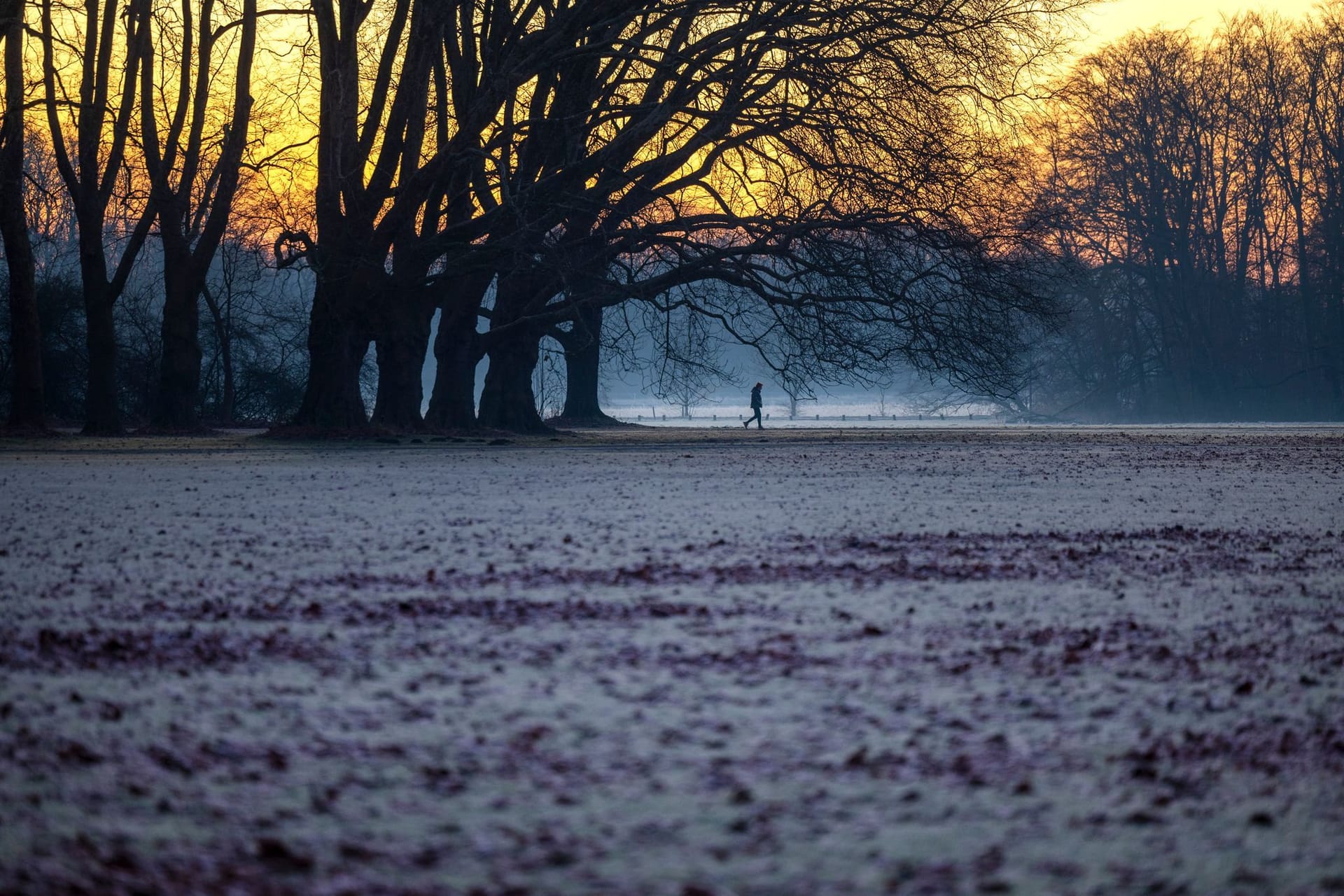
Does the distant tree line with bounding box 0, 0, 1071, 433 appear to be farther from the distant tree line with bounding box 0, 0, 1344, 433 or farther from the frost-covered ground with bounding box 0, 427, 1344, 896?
the frost-covered ground with bounding box 0, 427, 1344, 896

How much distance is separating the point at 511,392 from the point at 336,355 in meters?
6.19

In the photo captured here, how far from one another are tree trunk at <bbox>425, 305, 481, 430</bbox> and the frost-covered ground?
20726 mm

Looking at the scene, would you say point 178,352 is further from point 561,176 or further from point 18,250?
point 561,176

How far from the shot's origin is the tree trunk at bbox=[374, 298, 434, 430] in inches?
1174

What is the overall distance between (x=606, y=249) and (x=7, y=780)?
90.1 feet

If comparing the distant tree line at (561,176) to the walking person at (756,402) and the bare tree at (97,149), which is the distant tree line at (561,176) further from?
the walking person at (756,402)

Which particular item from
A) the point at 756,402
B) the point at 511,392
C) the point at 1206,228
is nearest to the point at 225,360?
the point at 511,392

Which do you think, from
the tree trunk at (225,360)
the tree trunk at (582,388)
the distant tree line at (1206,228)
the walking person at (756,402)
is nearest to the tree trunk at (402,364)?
the tree trunk at (225,360)

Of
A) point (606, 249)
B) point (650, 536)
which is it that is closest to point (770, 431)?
point (606, 249)

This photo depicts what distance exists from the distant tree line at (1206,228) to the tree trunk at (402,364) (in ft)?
102

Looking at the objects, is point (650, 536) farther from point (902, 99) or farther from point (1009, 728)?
A: point (902, 99)

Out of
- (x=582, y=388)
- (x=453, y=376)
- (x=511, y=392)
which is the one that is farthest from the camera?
(x=582, y=388)

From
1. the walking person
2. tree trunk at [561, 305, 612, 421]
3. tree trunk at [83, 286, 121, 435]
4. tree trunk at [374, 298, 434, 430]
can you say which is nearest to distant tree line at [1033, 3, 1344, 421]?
the walking person

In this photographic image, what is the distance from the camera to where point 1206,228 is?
204 feet
